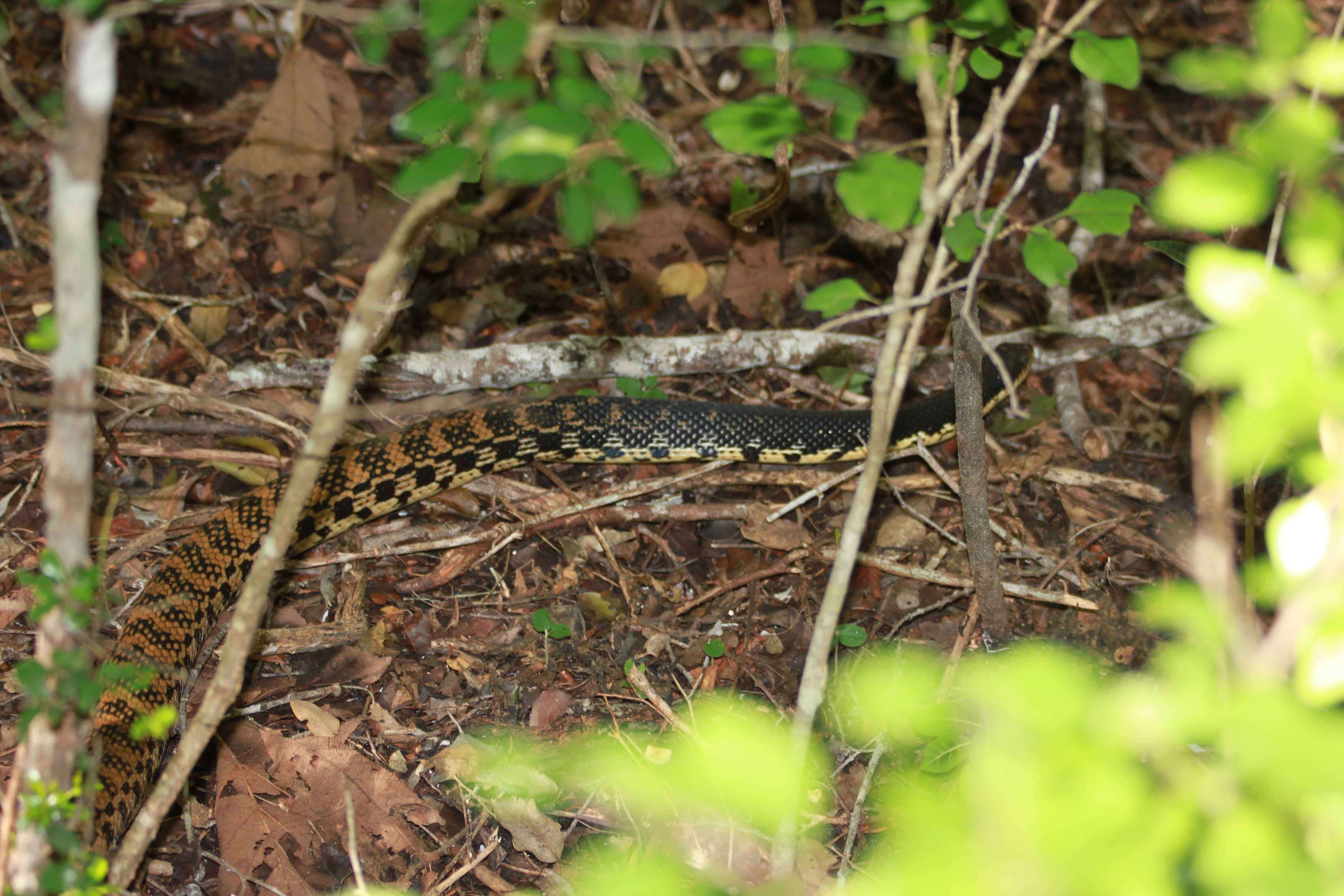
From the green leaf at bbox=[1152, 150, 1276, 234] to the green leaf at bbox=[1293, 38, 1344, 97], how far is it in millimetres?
208

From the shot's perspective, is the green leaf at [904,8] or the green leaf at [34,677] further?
the green leaf at [904,8]

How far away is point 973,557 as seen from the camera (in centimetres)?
450

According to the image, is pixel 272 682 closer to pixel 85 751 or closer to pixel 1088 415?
pixel 85 751

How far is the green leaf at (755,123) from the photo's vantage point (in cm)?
236

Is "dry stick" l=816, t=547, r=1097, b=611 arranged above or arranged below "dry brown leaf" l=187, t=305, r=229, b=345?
below

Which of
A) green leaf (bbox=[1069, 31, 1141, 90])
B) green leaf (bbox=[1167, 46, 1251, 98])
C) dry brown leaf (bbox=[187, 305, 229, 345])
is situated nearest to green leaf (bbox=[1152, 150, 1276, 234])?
green leaf (bbox=[1167, 46, 1251, 98])

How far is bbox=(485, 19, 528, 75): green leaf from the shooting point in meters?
1.85

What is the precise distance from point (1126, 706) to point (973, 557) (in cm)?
338

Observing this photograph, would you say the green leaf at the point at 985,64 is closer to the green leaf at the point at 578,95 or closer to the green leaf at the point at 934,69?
the green leaf at the point at 934,69

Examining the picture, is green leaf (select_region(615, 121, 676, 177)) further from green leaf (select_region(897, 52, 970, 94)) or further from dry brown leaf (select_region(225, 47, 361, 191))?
dry brown leaf (select_region(225, 47, 361, 191))

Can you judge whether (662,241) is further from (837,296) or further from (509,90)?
(509,90)

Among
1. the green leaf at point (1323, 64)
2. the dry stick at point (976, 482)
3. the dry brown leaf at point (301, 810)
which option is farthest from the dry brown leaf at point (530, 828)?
the green leaf at point (1323, 64)

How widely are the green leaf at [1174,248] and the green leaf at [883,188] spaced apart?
1.91m

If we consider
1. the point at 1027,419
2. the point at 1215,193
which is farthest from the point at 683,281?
the point at 1215,193
